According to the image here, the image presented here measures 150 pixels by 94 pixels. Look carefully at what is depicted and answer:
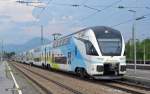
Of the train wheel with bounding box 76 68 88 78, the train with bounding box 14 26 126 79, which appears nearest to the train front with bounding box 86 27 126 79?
the train with bounding box 14 26 126 79

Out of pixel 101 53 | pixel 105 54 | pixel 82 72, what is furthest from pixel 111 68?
pixel 82 72

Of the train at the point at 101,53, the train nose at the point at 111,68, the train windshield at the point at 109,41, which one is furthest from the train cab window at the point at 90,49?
the train nose at the point at 111,68

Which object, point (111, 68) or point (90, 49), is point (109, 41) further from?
point (111, 68)

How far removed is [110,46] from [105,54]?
78 centimetres

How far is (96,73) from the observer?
29.1m

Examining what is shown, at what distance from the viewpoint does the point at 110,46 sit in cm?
2980

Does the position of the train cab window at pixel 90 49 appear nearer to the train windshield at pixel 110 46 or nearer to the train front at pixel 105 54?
the train front at pixel 105 54

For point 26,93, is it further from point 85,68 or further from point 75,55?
point 75,55

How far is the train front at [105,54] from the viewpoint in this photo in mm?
29219

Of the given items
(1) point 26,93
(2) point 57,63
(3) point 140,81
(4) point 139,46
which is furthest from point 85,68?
(4) point 139,46

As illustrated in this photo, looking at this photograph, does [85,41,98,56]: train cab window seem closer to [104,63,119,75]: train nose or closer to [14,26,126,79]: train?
[14,26,126,79]: train

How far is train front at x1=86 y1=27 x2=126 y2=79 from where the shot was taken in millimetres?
29219

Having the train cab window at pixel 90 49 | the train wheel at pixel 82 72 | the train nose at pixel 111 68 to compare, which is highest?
the train cab window at pixel 90 49

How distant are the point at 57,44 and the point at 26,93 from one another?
23.7 metres
